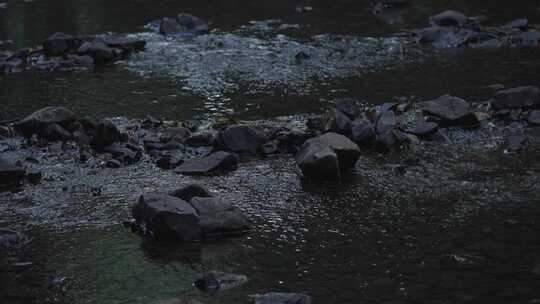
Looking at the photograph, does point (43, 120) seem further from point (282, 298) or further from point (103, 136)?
point (282, 298)

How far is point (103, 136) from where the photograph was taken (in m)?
11.9

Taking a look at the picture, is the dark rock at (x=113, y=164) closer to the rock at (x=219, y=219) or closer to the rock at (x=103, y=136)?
the rock at (x=103, y=136)

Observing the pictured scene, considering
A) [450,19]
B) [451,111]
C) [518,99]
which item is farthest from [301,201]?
[450,19]

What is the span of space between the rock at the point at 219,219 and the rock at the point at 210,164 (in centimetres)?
168

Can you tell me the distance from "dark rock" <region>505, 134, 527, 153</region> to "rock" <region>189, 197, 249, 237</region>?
13.1 feet

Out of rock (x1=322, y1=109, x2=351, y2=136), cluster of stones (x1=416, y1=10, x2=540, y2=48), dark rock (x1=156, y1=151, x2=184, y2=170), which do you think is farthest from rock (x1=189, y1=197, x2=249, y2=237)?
cluster of stones (x1=416, y1=10, x2=540, y2=48)

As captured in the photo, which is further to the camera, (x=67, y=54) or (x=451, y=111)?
(x=67, y=54)

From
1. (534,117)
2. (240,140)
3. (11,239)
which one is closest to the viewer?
(11,239)

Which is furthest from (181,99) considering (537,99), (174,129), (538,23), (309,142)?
(538,23)

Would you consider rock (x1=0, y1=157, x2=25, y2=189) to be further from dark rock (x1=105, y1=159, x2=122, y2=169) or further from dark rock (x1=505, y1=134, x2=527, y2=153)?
dark rock (x1=505, y1=134, x2=527, y2=153)

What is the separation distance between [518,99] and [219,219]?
5.76m

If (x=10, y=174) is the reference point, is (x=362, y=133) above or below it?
above

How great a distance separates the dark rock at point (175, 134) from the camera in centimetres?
1220

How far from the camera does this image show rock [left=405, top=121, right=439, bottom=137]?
12.1 m
